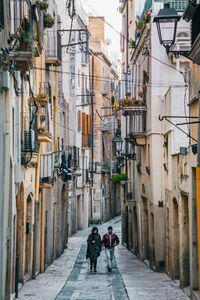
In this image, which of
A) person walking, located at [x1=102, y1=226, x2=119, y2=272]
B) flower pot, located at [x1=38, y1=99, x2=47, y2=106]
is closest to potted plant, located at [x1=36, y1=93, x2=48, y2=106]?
flower pot, located at [x1=38, y1=99, x2=47, y2=106]

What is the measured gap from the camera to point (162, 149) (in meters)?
23.7

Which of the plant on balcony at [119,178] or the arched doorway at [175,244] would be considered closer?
the arched doorway at [175,244]

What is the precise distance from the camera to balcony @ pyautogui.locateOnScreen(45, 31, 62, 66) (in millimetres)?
24172

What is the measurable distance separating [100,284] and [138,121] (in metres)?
11.2

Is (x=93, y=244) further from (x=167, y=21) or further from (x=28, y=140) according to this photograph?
(x=167, y=21)

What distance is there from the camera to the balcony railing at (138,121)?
2594 cm

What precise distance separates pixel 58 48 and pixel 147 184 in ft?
22.8

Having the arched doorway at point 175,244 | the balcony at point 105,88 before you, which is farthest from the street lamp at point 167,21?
the balcony at point 105,88

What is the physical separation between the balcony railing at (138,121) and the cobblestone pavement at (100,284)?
575 centimetres

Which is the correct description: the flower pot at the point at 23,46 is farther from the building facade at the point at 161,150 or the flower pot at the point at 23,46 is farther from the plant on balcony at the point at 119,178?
the plant on balcony at the point at 119,178

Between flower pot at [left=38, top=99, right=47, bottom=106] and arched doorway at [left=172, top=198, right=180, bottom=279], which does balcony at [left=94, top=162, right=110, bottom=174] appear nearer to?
arched doorway at [left=172, top=198, right=180, bottom=279]

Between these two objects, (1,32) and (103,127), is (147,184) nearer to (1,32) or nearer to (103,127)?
(1,32)

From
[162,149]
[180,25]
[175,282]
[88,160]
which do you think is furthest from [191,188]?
[88,160]

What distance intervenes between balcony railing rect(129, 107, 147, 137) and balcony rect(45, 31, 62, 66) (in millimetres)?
4042
